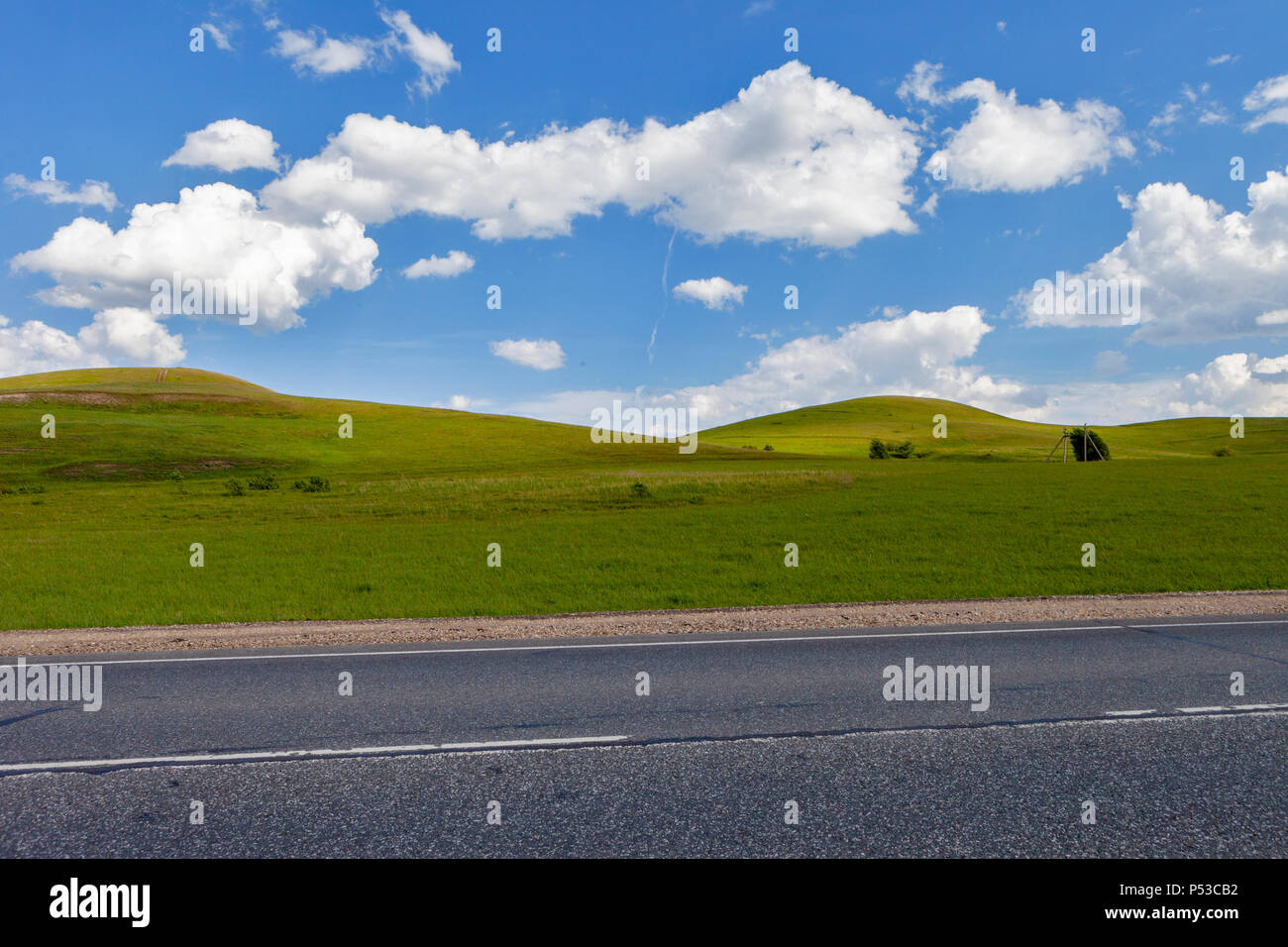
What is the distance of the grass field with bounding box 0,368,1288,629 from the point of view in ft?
58.2

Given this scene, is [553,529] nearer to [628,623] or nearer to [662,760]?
[628,623]

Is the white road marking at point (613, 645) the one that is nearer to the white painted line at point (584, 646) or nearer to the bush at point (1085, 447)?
the white painted line at point (584, 646)

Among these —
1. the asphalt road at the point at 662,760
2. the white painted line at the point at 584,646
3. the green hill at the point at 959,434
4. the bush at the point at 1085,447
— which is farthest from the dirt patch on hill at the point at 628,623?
the green hill at the point at 959,434

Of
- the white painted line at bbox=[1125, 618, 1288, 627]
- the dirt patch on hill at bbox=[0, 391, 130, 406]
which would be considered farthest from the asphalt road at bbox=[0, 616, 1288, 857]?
the dirt patch on hill at bbox=[0, 391, 130, 406]

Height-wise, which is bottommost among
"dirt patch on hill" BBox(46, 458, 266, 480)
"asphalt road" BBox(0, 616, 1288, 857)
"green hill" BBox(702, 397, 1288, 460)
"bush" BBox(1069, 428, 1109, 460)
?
"asphalt road" BBox(0, 616, 1288, 857)

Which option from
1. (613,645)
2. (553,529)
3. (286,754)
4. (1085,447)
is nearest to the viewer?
(286,754)

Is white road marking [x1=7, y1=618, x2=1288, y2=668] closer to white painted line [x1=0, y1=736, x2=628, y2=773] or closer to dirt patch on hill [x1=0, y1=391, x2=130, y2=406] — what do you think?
white painted line [x1=0, y1=736, x2=628, y2=773]

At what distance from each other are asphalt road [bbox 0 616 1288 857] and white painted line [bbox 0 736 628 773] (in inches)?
1.1

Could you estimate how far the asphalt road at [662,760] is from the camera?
4.92 meters

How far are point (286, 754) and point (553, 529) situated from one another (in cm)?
2126

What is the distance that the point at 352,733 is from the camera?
7086mm

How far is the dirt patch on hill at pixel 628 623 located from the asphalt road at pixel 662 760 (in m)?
2.61

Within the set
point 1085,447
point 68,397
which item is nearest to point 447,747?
point 1085,447

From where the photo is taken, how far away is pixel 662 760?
6207 millimetres
